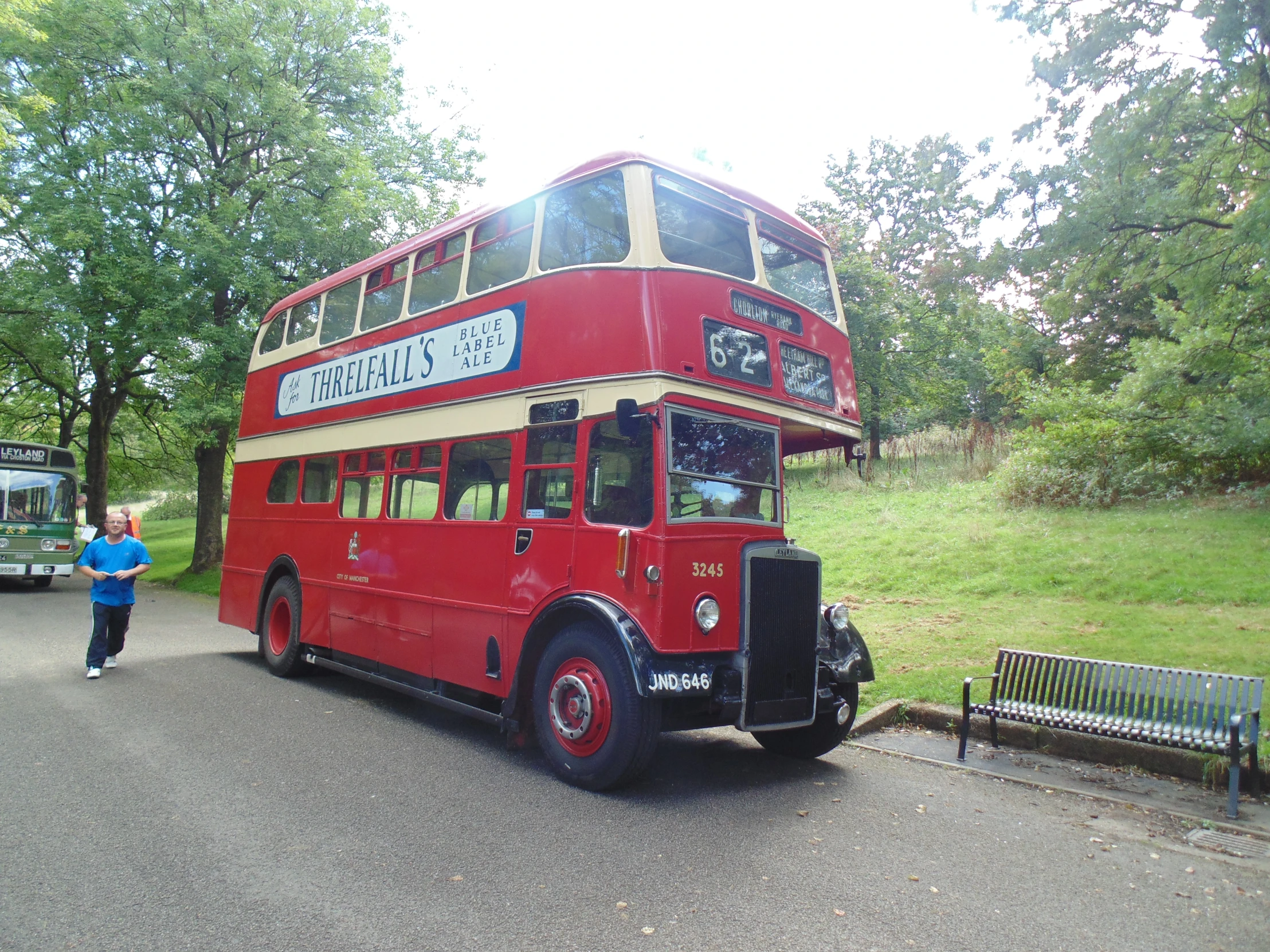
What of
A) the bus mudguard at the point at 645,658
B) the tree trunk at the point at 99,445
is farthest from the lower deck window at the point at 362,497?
the tree trunk at the point at 99,445

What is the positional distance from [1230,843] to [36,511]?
73.2 ft

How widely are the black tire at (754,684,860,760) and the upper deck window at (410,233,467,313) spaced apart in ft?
14.9

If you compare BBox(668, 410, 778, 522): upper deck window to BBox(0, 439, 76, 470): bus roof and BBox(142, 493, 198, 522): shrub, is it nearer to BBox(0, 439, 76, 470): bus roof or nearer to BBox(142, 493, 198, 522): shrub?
BBox(0, 439, 76, 470): bus roof

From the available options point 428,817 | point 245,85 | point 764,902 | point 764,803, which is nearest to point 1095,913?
point 764,902

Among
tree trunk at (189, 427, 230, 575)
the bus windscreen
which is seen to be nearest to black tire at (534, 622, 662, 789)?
tree trunk at (189, 427, 230, 575)

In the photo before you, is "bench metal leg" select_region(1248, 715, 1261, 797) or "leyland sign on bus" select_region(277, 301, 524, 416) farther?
"leyland sign on bus" select_region(277, 301, 524, 416)

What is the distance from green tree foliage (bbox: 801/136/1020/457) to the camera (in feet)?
35.6

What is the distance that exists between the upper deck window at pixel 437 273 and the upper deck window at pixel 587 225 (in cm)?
126

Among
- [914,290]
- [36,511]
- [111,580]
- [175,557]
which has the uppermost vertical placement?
[914,290]

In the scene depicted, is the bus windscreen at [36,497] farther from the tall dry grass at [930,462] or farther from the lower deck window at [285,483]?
the tall dry grass at [930,462]

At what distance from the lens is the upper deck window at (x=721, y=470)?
17.8 feet

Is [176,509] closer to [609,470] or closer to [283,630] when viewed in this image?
[283,630]

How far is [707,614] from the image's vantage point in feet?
17.5

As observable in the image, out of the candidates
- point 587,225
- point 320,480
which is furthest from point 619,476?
point 320,480
